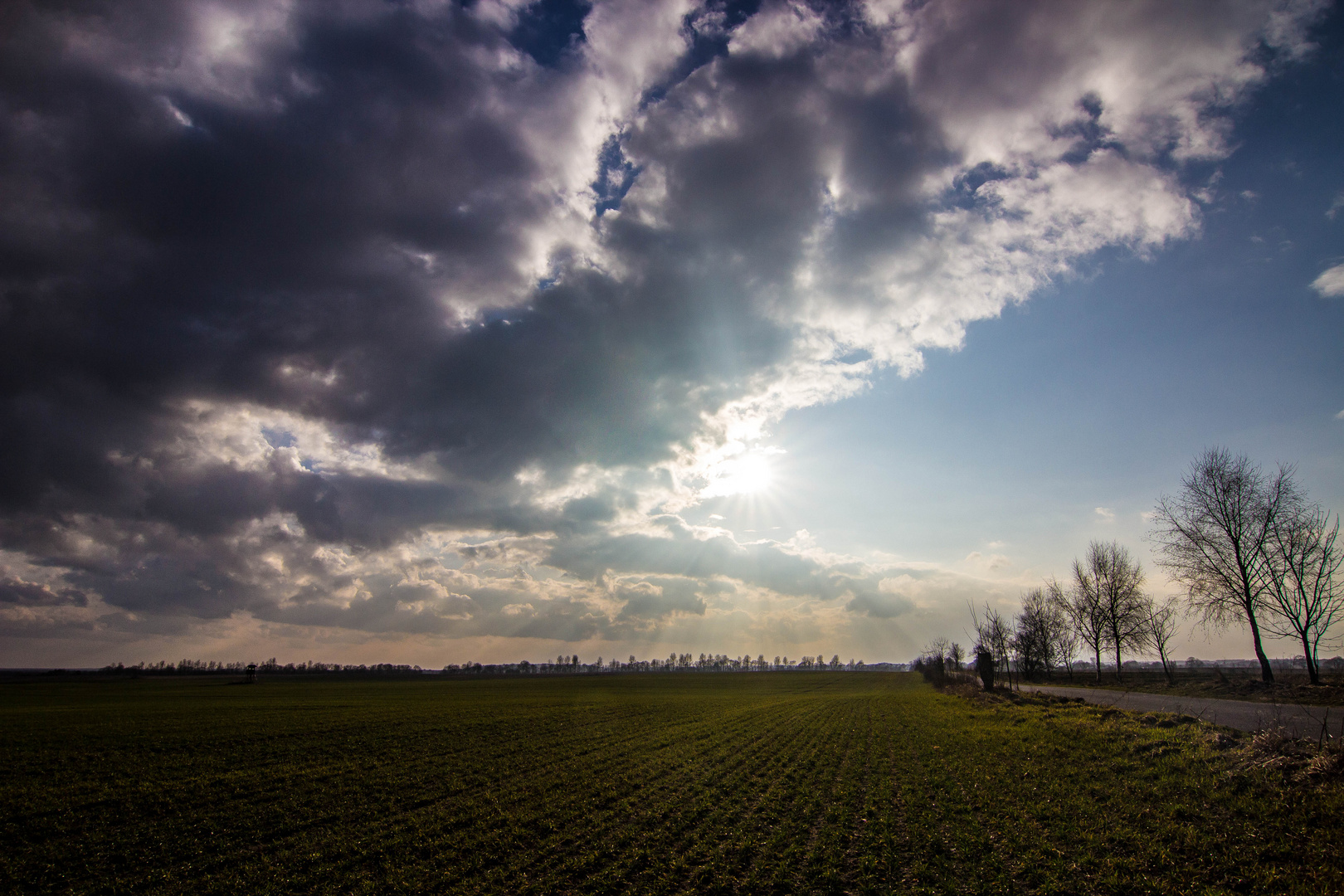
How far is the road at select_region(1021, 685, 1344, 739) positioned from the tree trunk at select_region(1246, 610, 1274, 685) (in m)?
6.13

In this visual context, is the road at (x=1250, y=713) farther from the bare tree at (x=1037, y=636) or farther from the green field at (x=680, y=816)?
the bare tree at (x=1037, y=636)

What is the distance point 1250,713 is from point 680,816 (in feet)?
90.5

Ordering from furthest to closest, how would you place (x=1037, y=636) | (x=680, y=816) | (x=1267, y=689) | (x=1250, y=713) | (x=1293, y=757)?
(x=1037, y=636) → (x=1267, y=689) → (x=1250, y=713) → (x=680, y=816) → (x=1293, y=757)

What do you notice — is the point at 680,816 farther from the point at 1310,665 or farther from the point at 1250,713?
the point at 1310,665

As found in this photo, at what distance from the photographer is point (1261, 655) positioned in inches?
1500

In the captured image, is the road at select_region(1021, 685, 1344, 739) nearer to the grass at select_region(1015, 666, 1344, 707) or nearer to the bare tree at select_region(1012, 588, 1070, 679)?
the grass at select_region(1015, 666, 1344, 707)

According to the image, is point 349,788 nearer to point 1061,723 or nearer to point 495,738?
point 495,738

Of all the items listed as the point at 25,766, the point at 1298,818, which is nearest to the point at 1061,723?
the point at 1298,818

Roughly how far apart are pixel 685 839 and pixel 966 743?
1774 cm

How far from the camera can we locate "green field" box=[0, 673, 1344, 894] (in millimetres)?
10961

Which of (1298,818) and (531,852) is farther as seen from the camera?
(531,852)

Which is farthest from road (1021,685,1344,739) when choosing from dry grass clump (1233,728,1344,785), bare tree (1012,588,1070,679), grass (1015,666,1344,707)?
bare tree (1012,588,1070,679)

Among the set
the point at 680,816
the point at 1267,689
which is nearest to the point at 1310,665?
the point at 1267,689

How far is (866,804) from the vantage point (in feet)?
52.1
